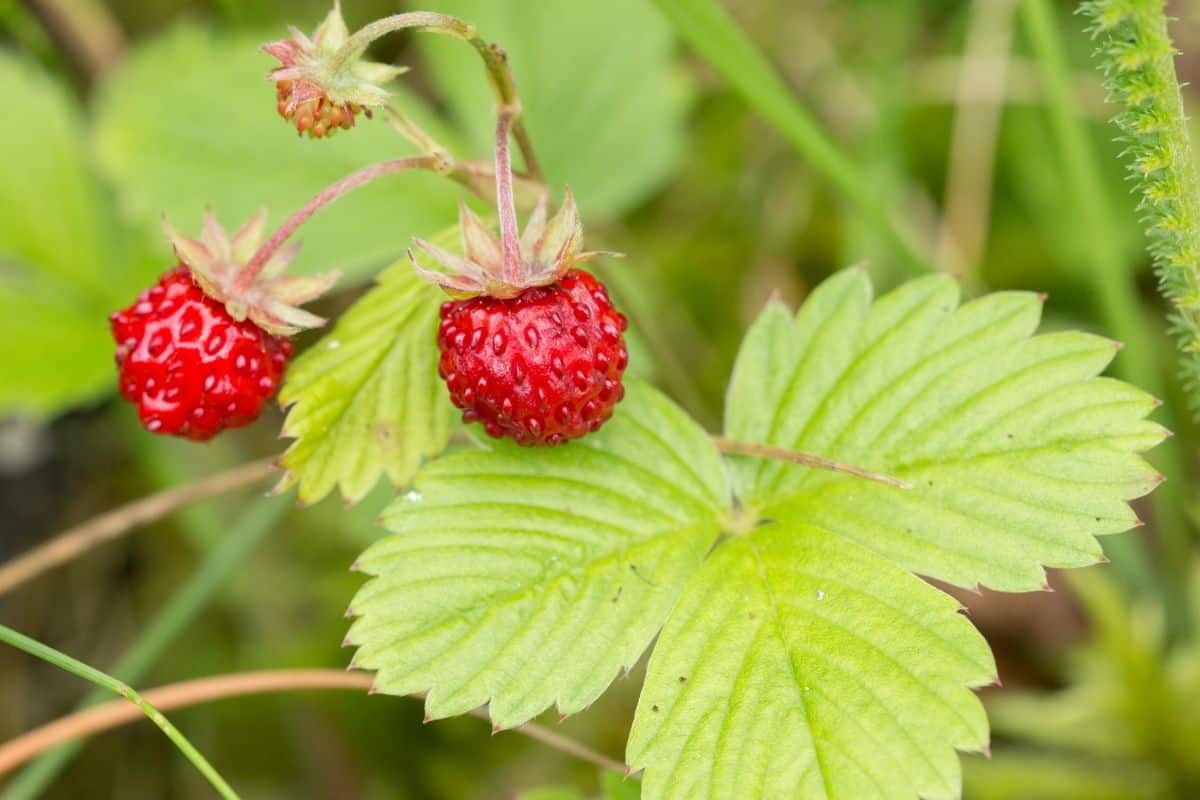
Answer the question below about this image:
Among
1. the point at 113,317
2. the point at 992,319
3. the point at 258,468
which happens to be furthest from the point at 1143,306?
the point at 113,317

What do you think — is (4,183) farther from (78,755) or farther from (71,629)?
(78,755)

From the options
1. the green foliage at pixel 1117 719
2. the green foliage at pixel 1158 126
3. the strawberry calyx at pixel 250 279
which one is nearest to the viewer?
the green foliage at pixel 1158 126

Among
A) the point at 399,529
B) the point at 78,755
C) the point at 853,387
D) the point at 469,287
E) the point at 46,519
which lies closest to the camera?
the point at 469,287

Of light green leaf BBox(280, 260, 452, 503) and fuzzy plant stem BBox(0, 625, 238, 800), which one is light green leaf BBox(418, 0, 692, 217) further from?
fuzzy plant stem BBox(0, 625, 238, 800)

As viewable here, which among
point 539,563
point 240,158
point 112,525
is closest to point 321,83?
point 539,563

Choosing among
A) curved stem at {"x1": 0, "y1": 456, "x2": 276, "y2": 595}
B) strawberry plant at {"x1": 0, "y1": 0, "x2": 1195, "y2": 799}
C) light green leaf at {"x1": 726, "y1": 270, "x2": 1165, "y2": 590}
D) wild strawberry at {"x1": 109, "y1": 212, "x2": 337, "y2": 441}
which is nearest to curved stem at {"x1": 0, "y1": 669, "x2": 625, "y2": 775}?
strawberry plant at {"x1": 0, "y1": 0, "x2": 1195, "y2": 799}

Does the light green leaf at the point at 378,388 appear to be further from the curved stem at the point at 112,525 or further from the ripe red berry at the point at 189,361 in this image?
the curved stem at the point at 112,525

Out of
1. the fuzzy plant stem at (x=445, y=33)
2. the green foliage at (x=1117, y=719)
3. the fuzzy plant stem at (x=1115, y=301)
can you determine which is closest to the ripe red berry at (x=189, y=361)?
the fuzzy plant stem at (x=445, y=33)
